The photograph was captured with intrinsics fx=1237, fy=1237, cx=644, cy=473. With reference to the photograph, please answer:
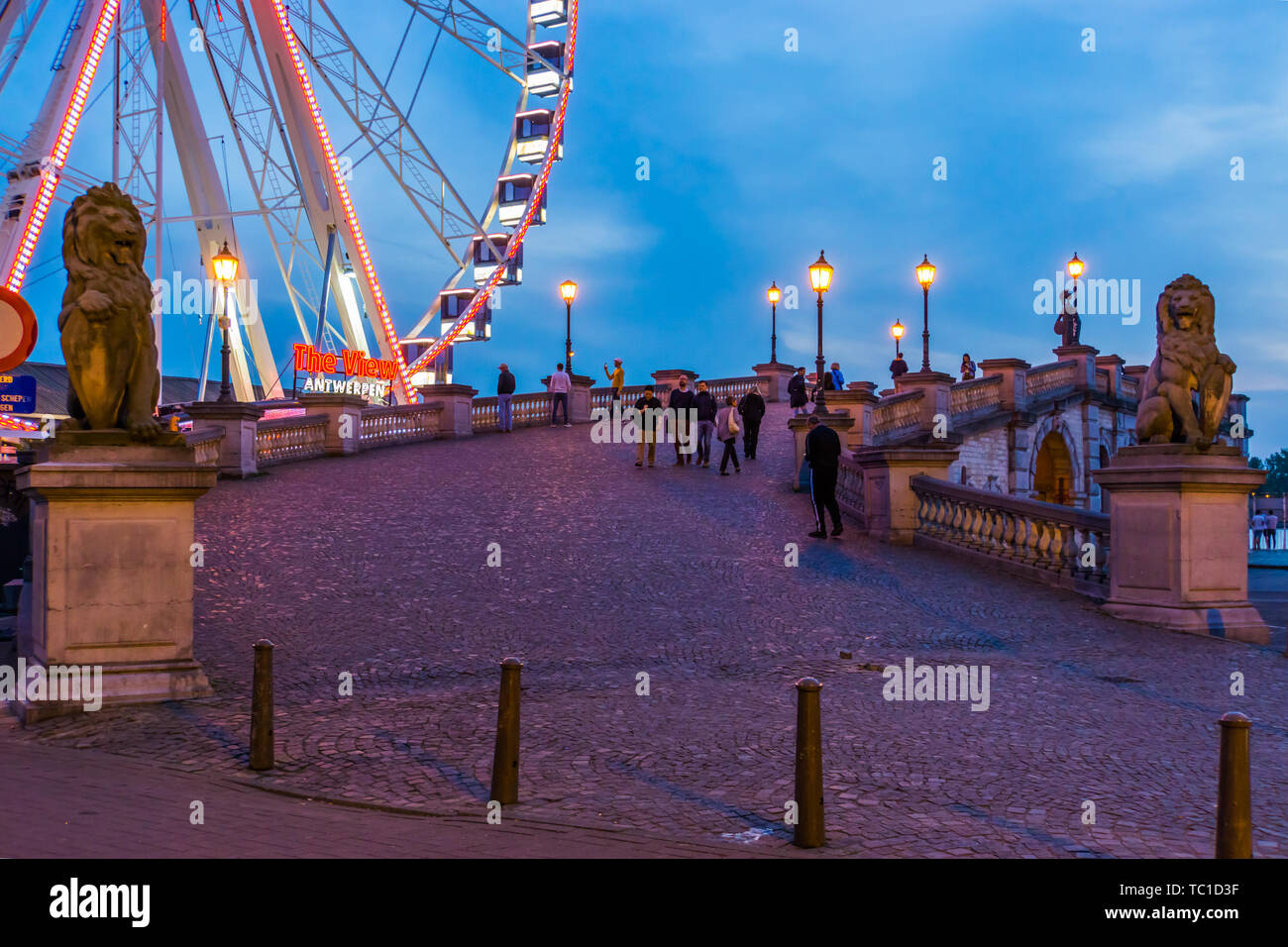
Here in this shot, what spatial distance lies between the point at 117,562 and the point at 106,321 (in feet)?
6.22

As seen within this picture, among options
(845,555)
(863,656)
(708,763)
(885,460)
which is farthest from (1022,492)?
(708,763)

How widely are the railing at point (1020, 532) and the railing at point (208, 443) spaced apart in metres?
12.4

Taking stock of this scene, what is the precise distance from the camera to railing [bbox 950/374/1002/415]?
31350 millimetres

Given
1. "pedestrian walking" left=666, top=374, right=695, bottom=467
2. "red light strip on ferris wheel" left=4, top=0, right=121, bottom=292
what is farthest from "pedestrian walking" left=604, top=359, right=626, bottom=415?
"red light strip on ferris wheel" left=4, top=0, right=121, bottom=292

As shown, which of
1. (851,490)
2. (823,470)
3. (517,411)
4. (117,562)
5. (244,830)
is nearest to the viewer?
(244,830)

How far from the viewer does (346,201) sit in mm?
42312

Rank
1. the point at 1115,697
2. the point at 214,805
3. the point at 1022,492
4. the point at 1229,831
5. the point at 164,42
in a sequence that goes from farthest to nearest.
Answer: the point at 164,42 → the point at 1022,492 → the point at 1115,697 → the point at 214,805 → the point at 1229,831

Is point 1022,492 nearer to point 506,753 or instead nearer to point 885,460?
point 885,460

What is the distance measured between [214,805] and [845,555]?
1190cm

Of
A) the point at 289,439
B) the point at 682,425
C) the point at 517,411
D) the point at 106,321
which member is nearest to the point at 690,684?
the point at 106,321

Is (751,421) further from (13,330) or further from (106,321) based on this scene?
(13,330)

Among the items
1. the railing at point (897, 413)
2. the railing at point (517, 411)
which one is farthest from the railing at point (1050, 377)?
the railing at point (517, 411)

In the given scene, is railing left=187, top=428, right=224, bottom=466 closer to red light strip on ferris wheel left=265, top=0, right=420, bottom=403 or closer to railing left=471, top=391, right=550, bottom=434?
railing left=471, top=391, right=550, bottom=434

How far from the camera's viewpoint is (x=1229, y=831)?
4.99m
